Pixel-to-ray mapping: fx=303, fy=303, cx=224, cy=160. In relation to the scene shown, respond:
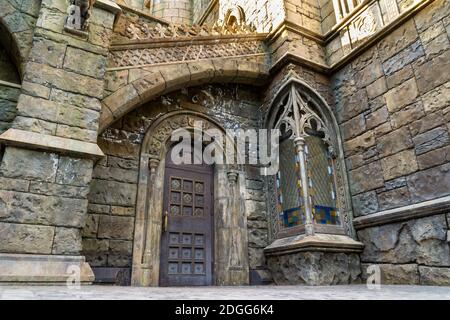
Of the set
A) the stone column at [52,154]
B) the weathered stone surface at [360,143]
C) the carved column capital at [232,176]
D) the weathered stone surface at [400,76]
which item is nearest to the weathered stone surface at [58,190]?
the stone column at [52,154]

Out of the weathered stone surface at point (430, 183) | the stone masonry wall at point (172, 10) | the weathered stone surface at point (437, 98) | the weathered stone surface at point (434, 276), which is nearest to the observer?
the weathered stone surface at point (434, 276)

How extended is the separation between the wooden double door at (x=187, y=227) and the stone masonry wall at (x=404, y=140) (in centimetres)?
238

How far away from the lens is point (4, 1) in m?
3.84

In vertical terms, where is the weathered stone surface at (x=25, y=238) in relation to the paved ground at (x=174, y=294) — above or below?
above

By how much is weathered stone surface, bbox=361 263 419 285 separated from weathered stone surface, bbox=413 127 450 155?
4.83 feet

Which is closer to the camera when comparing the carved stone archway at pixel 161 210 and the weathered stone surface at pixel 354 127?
the carved stone archway at pixel 161 210

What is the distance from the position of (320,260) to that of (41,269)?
3285 mm

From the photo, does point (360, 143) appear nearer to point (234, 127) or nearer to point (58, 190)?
point (234, 127)

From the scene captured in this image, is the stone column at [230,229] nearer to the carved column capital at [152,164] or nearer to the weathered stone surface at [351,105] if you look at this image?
the carved column capital at [152,164]

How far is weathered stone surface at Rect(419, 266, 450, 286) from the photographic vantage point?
3.37m

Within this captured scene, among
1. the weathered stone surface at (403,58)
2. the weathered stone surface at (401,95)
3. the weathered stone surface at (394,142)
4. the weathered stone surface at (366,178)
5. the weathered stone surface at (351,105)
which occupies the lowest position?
the weathered stone surface at (366,178)

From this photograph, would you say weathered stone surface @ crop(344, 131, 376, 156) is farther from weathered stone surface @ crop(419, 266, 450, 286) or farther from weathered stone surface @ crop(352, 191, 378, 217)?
weathered stone surface @ crop(419, 266, 450, 286)

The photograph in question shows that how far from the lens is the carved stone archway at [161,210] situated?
14.1ft

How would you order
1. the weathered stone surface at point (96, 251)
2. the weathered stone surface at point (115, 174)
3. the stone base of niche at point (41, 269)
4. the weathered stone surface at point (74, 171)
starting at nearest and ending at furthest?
the stone base of niche at point (41, 269)
the weathered stone surface at point (74, 171)
the weathered stone surface at point (96, 251)
the weathered stone surface at point (115, 174)
